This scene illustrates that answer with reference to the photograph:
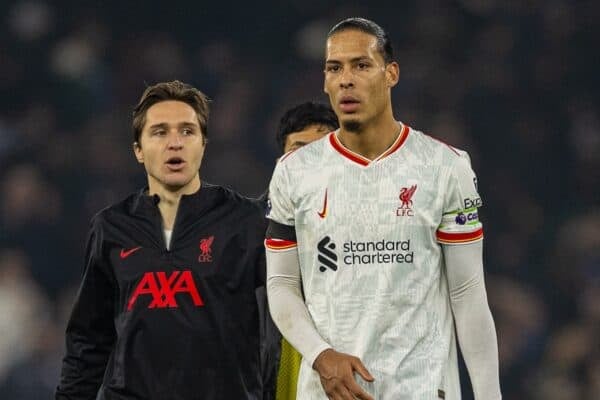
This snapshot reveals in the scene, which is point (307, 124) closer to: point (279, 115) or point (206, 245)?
point (206, 245)

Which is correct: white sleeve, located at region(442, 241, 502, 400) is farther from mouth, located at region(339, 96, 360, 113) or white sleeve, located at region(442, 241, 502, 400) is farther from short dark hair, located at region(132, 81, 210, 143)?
short dark hair, located at region(132, 81, 210, 143)

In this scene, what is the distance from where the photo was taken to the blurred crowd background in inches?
241

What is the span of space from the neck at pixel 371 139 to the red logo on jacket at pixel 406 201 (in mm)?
134

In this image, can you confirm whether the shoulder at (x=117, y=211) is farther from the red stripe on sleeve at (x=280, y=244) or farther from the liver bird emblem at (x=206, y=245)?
the red stripe on sleeve at (x=280, y=244)

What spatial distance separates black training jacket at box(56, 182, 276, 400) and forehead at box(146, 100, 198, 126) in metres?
0.22

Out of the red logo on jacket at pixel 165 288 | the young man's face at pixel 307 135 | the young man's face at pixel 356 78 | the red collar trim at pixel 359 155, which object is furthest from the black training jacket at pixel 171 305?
the young man's face at pixel 307 135

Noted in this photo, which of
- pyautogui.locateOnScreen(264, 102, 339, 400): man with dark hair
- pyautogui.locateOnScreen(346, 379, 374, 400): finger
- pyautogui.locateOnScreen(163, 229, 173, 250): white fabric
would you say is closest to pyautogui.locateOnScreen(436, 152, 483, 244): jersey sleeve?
pyautogui.locateOnScreen(346, 379, 374, 400): finger

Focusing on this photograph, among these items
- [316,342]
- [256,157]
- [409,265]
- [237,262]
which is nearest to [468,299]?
[409,265]

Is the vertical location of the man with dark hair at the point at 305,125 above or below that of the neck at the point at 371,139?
above

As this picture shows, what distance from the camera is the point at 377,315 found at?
9.81 ft

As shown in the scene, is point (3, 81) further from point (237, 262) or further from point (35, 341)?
point (237, 262)

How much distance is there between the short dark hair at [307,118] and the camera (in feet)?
14.3

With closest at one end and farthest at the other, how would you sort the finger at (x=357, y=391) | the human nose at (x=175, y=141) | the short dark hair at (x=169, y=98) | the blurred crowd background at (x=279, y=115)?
the finger at (x=357, y=391), the human nose at (x=175, y=141), the short dark hair at (x=169, y=98), the blurred crowd background at (x=279, y=115)

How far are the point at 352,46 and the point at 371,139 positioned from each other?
243 millimetres
